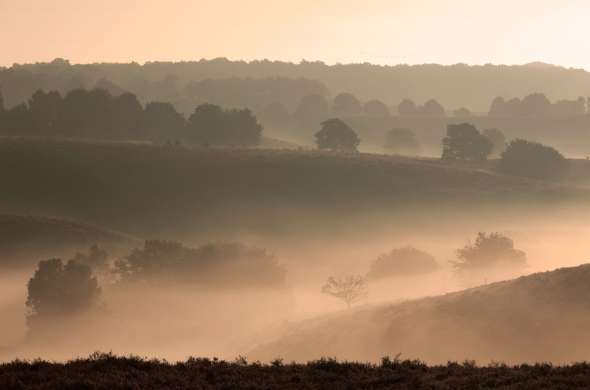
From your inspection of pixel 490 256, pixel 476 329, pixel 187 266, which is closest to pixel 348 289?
pixel 490 256

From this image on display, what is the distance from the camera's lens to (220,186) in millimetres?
152625

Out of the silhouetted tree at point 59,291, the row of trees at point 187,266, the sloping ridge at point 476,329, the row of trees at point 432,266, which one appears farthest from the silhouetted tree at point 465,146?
the sloping ridge at point 476,329

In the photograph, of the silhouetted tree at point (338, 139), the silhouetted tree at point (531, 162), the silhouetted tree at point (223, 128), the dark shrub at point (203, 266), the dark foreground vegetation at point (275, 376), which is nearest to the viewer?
the dark foreground vegetation at point (275, 376)

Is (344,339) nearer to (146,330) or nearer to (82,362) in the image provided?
(146,330)

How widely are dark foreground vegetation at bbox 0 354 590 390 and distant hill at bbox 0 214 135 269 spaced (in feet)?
301

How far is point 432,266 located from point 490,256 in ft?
30.0

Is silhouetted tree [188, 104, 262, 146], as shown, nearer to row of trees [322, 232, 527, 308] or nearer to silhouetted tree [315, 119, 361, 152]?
silhouetted tree [315, 119, 361, 152]

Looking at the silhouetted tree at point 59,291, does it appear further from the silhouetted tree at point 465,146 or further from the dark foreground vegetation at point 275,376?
the silhouetted tree at point 465,146

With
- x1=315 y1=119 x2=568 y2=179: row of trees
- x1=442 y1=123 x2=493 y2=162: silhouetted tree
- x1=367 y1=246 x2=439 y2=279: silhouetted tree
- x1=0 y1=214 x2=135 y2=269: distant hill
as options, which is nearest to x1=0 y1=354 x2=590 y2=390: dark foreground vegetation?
x1=367 y1=246 x2=439 y2=279: silhouetted tree

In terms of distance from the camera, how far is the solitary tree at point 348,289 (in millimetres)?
104688

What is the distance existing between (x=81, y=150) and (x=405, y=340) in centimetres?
11325

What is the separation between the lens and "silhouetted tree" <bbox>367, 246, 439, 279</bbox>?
11600cm

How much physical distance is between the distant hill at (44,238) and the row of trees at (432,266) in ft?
110

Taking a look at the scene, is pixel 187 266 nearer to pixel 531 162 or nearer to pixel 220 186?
pixel 220 186
